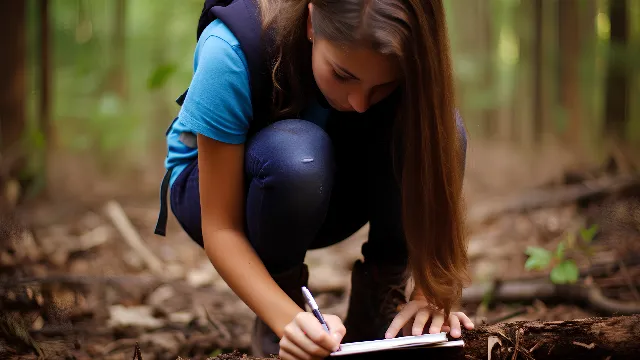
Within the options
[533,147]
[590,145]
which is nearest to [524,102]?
[533,147]

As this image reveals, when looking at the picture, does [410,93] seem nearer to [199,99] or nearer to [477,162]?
[199,99]

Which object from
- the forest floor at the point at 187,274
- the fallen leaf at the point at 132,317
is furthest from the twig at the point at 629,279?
the fallen leaf at the point at 132,317

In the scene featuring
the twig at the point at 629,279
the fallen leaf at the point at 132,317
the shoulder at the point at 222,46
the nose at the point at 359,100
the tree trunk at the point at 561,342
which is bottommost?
the twig at the point at 629,279

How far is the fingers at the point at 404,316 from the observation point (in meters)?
1.37

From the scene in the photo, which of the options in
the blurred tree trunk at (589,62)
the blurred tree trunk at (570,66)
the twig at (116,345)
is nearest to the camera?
the twig at (116,345)

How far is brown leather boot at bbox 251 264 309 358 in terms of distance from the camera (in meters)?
1.57

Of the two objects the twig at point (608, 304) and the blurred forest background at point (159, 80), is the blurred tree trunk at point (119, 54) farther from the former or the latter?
the twig at point (608, 304)

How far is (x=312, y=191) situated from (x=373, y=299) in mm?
512

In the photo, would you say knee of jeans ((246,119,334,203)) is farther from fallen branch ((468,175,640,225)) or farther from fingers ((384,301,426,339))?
fallen branch ((468,175,640,225))

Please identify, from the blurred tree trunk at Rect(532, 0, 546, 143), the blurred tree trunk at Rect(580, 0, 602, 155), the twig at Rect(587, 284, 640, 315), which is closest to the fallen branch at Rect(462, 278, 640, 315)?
the twig at Rect(587, 284, 640, 315)

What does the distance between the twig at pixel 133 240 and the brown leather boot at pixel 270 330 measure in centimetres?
128

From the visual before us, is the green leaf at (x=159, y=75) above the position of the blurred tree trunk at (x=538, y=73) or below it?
above

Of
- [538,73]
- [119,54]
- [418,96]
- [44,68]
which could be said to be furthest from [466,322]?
[538,73]

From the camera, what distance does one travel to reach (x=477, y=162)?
732 cm
